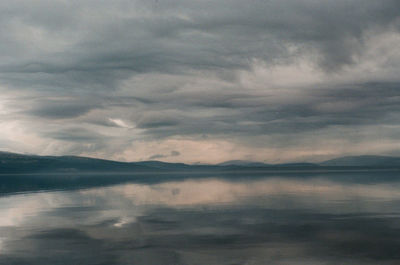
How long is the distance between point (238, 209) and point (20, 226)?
75.9ft

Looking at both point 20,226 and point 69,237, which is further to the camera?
point 20,226

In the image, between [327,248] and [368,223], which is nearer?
[327,248]

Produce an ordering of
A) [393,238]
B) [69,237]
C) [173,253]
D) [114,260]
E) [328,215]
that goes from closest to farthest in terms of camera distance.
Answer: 1. [114,260]
2. [173,253]
3. [393,238]
4. [69,237]
5. [328,215]

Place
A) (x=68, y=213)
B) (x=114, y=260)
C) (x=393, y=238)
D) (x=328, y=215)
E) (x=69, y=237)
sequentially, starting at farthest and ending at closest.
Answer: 1. (x=68, y=213)
2. (x=328, y=215)
3. (x=69, y=237)
4. (x=393, y=238)
5. (x=114, y=260)

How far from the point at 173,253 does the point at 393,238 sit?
50.4ft

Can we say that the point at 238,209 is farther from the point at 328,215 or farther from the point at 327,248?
the point at 327,248

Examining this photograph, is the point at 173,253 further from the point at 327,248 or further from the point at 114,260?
the point at 327,248

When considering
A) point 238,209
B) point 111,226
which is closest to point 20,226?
point 111,226

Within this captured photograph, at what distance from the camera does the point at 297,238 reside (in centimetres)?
2841

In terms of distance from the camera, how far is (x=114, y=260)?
22.6 meters

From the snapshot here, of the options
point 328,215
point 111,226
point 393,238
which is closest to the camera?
point 393,238

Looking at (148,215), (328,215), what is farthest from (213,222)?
(328,215)

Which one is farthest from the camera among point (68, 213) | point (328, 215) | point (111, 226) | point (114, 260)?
point (68, 213)

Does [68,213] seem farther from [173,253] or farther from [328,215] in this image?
[328,215]
